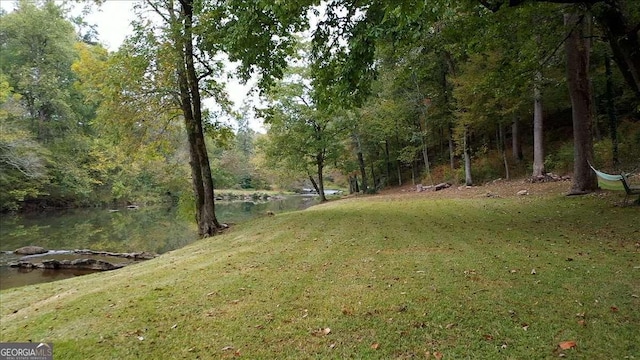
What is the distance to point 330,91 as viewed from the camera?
8.62 m

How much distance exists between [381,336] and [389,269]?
6.96 feet

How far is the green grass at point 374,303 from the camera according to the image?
3438 millimetres

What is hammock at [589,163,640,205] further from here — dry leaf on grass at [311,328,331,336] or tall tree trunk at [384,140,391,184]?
tall tree trunk at [384,140,391,184]

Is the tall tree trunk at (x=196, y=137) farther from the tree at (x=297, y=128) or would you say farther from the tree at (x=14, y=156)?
the tree at (x=14, y=156)

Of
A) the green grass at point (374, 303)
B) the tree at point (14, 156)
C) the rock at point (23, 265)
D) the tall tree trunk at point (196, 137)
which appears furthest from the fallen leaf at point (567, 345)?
the tree at point (14, 156)

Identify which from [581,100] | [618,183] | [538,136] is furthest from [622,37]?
[538,136]

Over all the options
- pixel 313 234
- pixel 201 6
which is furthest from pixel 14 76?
pixel 313 234

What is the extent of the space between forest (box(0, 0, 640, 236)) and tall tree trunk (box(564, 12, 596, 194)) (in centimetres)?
4

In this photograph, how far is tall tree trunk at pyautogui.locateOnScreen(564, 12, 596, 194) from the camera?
11125 mm

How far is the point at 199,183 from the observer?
14062mm

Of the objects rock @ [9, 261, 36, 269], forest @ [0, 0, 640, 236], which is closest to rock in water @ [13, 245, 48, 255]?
rock @ [9, 261, 36, 269]

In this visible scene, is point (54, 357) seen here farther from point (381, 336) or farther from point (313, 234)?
point (313, 234)

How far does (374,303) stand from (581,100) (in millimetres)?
10689

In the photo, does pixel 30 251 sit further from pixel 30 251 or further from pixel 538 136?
pixel 538 136
